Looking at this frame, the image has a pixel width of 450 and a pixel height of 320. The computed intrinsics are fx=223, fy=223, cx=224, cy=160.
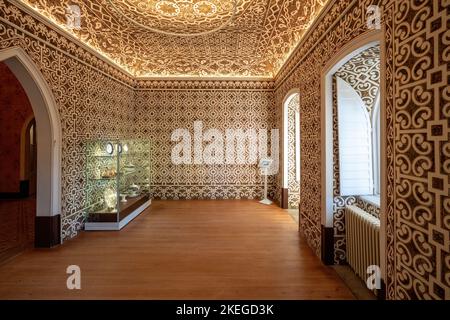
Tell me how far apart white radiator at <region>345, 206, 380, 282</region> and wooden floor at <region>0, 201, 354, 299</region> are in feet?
1.00

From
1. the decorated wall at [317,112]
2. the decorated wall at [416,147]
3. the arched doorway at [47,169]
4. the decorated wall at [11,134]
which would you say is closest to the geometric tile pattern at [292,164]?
the decorated wall at [317,112]

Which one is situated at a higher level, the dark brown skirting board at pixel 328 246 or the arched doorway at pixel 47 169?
the arched doorway at pixel 47 169

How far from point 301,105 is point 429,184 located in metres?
2.65

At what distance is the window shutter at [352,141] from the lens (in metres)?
2.87

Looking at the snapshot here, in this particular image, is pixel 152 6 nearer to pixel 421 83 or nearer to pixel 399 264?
pixel 421 83

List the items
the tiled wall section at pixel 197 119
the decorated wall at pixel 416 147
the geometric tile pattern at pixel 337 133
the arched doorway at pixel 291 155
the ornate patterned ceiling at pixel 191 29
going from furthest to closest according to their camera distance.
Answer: the tiled wall section at pixel 197 119 < the arched doorway at pixel 291 155 < the ornate patterned ceiling at pixel 191 29 < the geometric tile pattern at pixel 337 133 < the decorated wall at pixel 416 147

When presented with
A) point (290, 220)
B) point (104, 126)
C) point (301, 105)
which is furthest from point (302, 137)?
point (104, 126)

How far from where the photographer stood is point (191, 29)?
409 centimetres

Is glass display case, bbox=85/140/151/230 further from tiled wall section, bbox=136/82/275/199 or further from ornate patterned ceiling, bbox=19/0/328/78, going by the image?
ornate patterned ceiling, bbox=19/0/328/78

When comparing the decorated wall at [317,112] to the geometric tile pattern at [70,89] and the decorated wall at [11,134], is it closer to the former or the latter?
the geometric tile pattern at [70,89]

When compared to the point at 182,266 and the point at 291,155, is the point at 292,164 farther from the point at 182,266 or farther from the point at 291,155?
the point at 182,266

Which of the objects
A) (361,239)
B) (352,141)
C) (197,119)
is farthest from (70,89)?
(361,239)

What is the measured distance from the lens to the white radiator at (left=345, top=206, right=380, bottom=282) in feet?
7.29

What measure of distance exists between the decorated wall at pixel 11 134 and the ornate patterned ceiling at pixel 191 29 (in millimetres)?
3622
